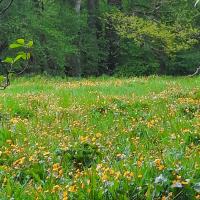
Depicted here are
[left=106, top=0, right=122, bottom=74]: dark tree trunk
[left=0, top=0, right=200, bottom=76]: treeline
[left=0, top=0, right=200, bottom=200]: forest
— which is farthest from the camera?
[left=106, top=0, right=122, bottom=74]: dark tree trunk

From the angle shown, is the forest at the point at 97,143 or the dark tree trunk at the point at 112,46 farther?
the dark tree trunk at the point at 112,46

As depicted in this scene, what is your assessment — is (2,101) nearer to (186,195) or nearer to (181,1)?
(186,195)

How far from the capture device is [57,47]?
1240 inches

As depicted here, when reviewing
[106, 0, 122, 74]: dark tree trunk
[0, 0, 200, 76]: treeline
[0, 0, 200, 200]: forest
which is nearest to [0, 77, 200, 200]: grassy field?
[0, 0, 200, 200]: forest

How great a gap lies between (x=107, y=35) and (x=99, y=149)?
106 feet

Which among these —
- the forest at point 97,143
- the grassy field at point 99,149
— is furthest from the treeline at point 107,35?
the grassy field at point 99,149

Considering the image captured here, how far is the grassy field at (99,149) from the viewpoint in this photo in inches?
180

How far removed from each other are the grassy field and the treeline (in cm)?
1914

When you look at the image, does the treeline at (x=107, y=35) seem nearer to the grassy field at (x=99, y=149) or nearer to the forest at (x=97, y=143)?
the forest at (x=97, y=143)

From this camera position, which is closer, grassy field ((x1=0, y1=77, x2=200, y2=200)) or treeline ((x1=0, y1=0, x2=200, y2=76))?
grassy field ((x1=0, y1=77, x2=200, y2=200))

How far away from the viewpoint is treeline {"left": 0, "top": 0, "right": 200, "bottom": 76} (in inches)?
1232

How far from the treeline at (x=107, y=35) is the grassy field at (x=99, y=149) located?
62.8 ft

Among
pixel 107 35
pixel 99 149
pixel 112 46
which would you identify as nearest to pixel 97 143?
pixel 99 149

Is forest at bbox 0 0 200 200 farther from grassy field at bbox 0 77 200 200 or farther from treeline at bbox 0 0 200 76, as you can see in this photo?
treeline at bbox 0 0 200 76
